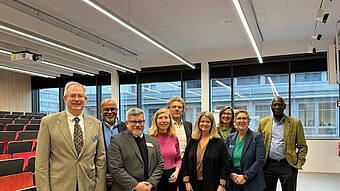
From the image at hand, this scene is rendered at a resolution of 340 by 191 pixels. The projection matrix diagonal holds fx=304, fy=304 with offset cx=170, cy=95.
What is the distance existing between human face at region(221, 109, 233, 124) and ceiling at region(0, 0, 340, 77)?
2706 mm

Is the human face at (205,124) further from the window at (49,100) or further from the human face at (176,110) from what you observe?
the window at (49,100)

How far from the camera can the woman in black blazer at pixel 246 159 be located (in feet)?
9.90

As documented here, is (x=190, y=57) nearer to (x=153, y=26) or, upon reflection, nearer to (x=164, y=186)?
(x=153, y=26)

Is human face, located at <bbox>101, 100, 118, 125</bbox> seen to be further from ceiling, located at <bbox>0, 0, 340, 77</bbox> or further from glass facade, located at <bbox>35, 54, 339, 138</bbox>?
glass facade, located at <bbox>35, 54, 339, 138</bbox>

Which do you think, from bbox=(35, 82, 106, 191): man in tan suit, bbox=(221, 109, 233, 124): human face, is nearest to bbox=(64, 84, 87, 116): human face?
bbox=(35, 82, 106, 191): man in tan suit

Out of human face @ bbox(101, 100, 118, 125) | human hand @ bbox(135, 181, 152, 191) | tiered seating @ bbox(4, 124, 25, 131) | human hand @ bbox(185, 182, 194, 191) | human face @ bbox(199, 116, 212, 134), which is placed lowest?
human hand @ bbox(185, 182, 194, 191)

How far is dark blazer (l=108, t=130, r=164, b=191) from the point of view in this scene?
2.54 meters

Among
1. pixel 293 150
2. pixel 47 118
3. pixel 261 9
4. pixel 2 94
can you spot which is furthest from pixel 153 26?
pixel 2 94

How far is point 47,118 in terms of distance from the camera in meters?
2.30

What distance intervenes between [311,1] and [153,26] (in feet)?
10.6

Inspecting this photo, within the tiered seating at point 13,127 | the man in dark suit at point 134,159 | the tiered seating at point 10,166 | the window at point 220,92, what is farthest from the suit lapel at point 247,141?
the window at point 220,92

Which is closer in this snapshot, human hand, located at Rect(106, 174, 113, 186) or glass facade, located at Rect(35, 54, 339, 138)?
human hand, located at Rect(106, 174, 113, 186)

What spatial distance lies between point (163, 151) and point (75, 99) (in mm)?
1123

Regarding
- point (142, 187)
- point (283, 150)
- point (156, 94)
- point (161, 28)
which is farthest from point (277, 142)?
point (156, 94)
